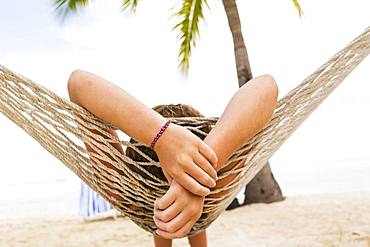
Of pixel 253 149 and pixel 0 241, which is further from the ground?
pixel 253 149

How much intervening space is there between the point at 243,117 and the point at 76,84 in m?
0.35

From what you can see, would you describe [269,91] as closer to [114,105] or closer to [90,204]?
[114,105]

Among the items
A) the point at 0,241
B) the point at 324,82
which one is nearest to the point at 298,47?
the point at 0,241

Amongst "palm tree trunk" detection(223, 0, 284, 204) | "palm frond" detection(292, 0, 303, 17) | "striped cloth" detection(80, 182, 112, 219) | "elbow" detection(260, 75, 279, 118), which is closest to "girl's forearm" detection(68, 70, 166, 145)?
"elbow" detection(260, 75, 279, 118)

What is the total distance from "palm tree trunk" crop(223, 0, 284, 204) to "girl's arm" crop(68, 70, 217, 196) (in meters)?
3.67

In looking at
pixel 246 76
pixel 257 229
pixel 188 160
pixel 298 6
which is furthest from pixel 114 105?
pixel 298 6

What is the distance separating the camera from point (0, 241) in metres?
3.68

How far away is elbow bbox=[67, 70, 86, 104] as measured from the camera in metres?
1.02

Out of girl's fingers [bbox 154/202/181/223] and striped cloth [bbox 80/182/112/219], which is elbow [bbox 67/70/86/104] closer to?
girl's fingers [bbox 154/202/181/223]

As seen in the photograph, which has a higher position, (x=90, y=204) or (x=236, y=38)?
(x=236, y=38)

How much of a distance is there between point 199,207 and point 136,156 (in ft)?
1.07

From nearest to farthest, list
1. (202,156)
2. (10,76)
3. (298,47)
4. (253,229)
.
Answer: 1. (202,156)
2. (10,76)
3. (253,229)
4. (298,47)

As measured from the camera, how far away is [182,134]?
0.92 meters

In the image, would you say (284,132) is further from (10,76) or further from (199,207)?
(10,76)
